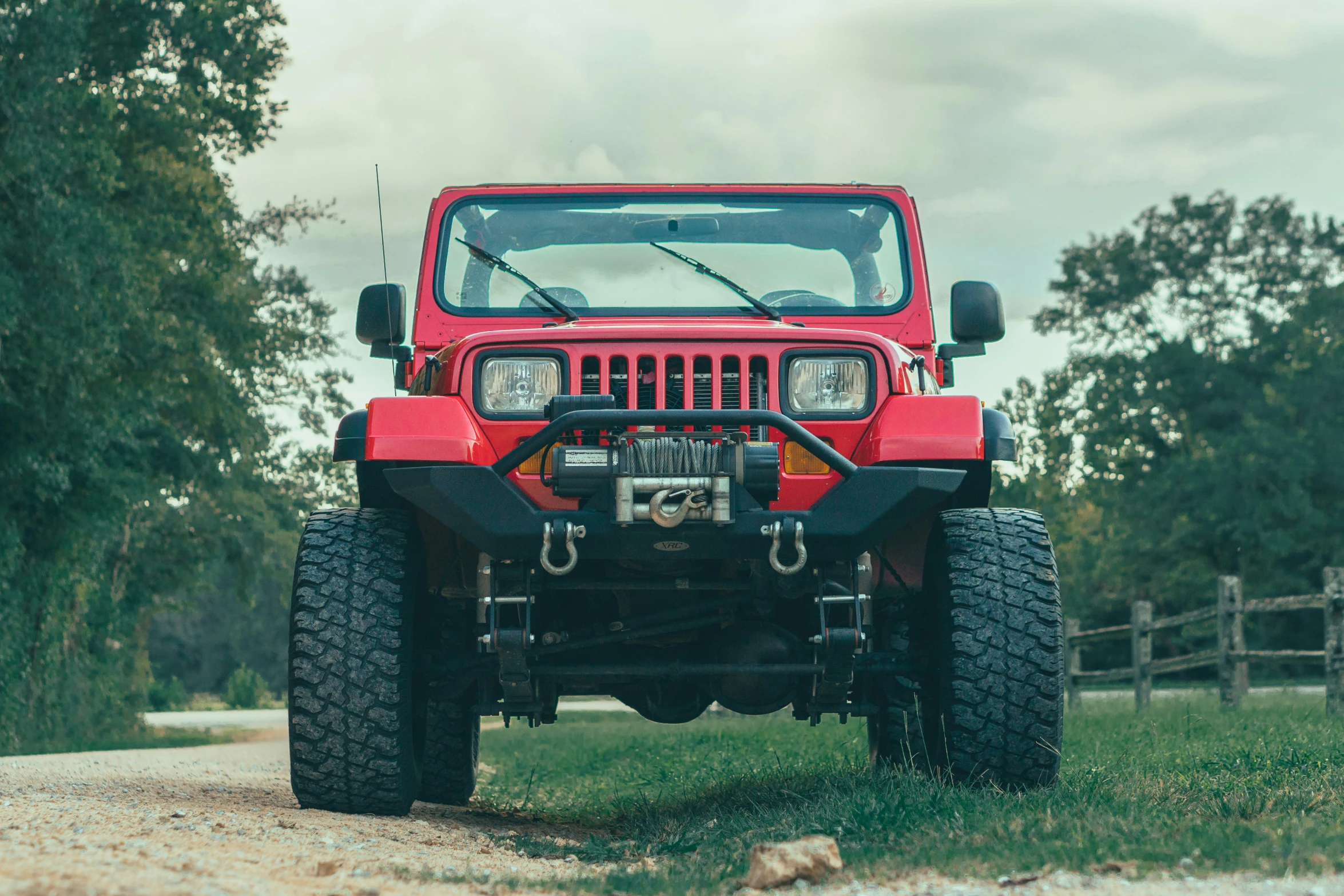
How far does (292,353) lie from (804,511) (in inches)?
930

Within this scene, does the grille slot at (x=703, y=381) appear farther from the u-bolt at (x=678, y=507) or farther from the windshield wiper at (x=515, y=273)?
the windshield wiper at (x=515, y=273)

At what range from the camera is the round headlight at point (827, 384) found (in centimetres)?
514

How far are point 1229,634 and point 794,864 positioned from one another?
11.7m

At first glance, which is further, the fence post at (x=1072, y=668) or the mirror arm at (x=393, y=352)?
the fence post at (x=1072, y=668)

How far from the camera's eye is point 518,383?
516 centimetres

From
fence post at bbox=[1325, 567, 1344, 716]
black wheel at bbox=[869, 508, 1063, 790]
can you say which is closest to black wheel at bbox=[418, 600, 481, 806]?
black wheel at bbox=[869, 508, 1063, 790]

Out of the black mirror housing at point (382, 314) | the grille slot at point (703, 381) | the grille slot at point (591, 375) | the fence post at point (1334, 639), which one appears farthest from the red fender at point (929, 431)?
the fence post at point (1334, 639)

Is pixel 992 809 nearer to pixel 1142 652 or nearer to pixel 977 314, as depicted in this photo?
pixel 977 314

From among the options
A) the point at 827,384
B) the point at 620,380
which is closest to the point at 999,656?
the point at 827,384

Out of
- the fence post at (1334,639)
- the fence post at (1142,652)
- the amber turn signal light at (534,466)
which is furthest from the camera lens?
the fence post at (1142,652)

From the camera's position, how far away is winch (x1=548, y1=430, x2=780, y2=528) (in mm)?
4586

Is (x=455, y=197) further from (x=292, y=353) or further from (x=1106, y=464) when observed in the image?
(x=1106, y=464)

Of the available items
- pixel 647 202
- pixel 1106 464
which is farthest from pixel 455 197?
pixel 1106 464

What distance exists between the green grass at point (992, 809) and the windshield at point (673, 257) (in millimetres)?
2172
